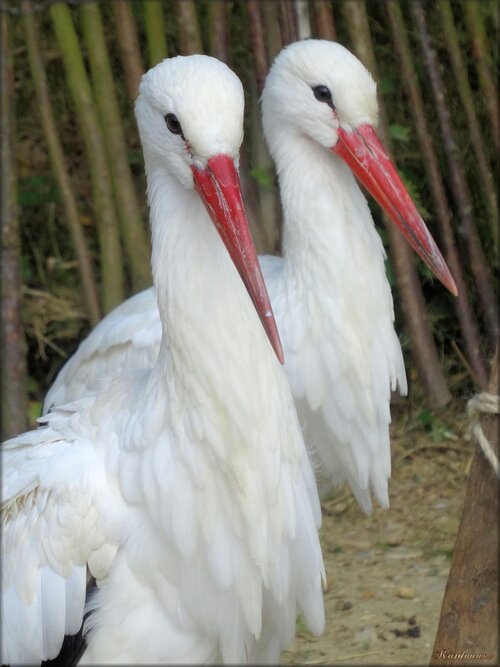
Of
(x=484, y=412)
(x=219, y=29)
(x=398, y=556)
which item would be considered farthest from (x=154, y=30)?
(x=484, y=412)

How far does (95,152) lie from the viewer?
5.25 metres

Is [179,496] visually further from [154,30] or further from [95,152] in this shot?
[154,30]

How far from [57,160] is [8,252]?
631 mm

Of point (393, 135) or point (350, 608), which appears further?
point (393, 135)

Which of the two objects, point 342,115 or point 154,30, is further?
point 154,30

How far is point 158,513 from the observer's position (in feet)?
9.14

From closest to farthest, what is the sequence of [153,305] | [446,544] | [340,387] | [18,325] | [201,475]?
[201,475] → [340,387] → [153,305] → [446,544] → [18,325]

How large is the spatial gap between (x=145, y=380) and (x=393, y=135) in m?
2.76

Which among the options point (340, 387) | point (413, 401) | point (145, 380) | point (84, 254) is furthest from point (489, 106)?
point (145, 380)

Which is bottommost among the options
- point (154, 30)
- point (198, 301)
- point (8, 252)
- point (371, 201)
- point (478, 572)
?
point (478, 572)

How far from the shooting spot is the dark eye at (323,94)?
361cm

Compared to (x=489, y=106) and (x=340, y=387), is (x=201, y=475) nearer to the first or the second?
(x=340, y=387)

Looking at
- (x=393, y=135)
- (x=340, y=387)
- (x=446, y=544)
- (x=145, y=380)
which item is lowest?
(x=446, y=544)

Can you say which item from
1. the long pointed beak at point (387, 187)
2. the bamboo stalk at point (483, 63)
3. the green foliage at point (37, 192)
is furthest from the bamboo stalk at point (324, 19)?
the green foliage at point (37, 192)
